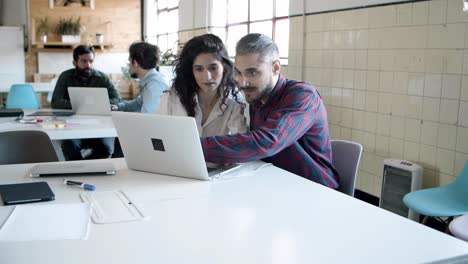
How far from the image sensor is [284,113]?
1927 mm

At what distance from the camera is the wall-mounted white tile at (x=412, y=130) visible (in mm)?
3351

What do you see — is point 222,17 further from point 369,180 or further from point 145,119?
point 145,119

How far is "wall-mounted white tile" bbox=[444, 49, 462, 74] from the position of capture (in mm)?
2998

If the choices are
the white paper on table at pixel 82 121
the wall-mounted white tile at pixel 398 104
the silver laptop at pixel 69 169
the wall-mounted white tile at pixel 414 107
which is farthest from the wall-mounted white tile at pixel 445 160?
the white paper on table at pixel 82 121

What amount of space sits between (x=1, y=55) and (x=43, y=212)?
8148 mm

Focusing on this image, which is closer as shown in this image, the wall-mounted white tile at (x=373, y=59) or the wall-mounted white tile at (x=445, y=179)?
the wall-mounted white tile at (x=445, y=179)

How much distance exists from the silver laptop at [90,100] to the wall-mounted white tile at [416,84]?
2.17m

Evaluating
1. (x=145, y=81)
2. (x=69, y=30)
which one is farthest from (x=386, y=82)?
(x=69, y=30)

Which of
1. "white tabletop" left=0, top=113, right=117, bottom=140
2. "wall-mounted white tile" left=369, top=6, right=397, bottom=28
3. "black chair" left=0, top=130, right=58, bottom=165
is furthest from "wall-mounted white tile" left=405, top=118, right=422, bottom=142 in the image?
"black chair" left=0, top=130, right=58, bottom=165

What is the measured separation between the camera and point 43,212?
142 centimetres

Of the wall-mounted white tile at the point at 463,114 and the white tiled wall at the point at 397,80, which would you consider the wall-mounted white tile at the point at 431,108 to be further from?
the wall-mounted white tile at the point at 463,114

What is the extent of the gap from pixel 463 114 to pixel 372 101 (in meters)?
0.84

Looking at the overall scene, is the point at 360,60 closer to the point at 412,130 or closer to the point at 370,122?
the point at 370,122

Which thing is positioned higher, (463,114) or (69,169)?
(463,114)
